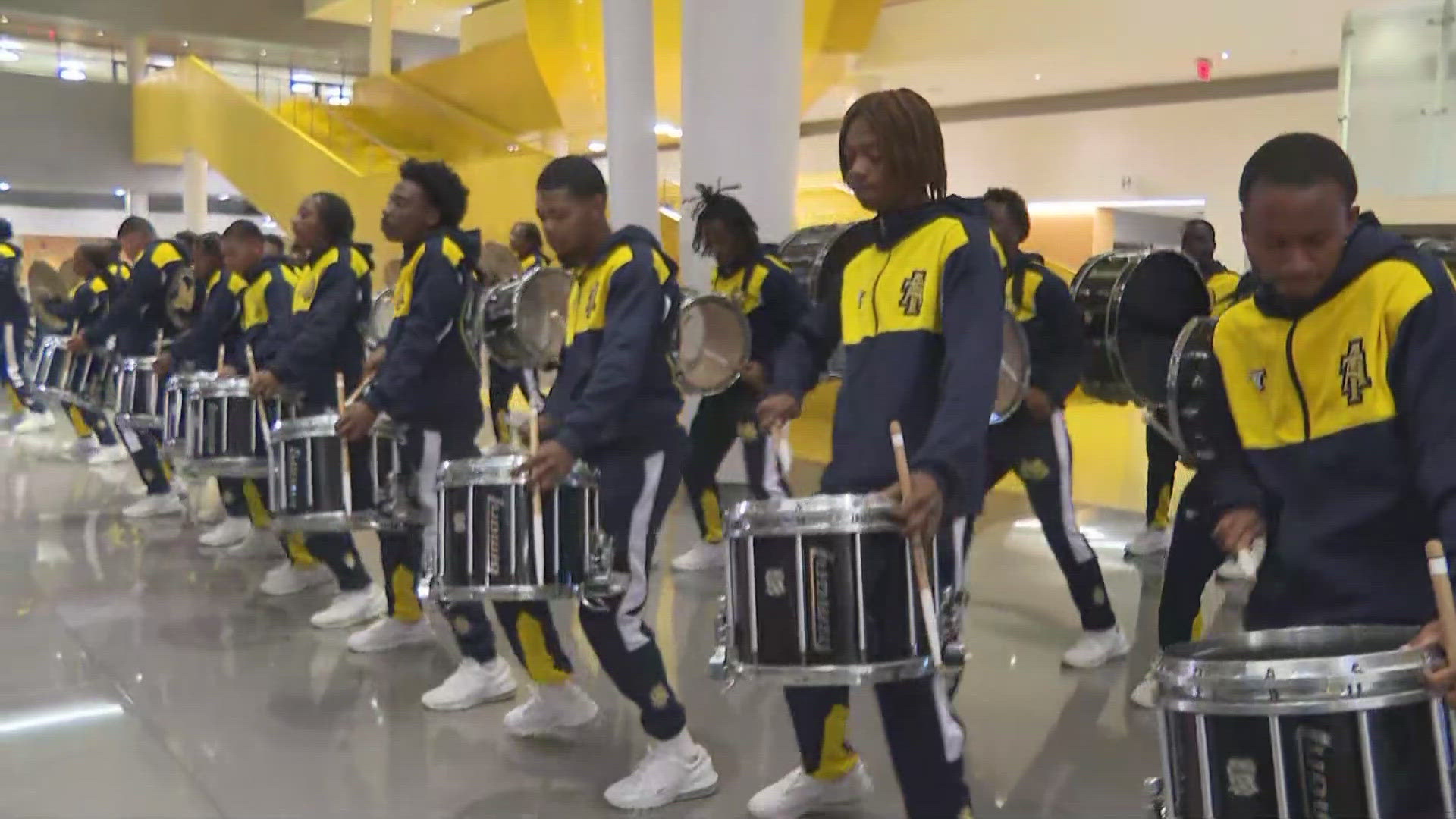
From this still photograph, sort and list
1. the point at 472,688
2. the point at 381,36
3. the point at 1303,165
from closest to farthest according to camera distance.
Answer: the point at 1303,165
the point at 472,688
the point at 381,36

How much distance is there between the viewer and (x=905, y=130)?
2363 millimetres

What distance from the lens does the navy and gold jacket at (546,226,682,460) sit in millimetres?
3035

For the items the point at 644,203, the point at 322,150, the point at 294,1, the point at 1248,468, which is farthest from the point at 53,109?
the point at 1248,468

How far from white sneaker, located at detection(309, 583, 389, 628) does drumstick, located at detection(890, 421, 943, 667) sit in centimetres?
318

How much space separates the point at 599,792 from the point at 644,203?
549 cm

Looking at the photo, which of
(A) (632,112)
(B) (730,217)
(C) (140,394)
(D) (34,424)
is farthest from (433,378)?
(D) (34,424)

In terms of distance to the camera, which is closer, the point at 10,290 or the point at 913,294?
the point at 913,294

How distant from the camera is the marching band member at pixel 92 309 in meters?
8.54

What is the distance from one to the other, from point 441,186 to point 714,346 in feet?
4.73

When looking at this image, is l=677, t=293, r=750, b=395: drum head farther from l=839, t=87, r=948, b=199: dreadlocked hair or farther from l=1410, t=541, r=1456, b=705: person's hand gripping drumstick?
l=1410, t=541, r=1456, b=705: person's hand gripping drumstick

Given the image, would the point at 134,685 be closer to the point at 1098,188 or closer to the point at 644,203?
the point at 644,203

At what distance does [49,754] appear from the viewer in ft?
11.9

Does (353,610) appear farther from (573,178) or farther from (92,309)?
(92,309)

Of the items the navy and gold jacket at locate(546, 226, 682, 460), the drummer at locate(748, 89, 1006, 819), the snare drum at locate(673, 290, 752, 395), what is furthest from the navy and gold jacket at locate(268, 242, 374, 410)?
the drummer at locate(748, 89, 1006, 819)
